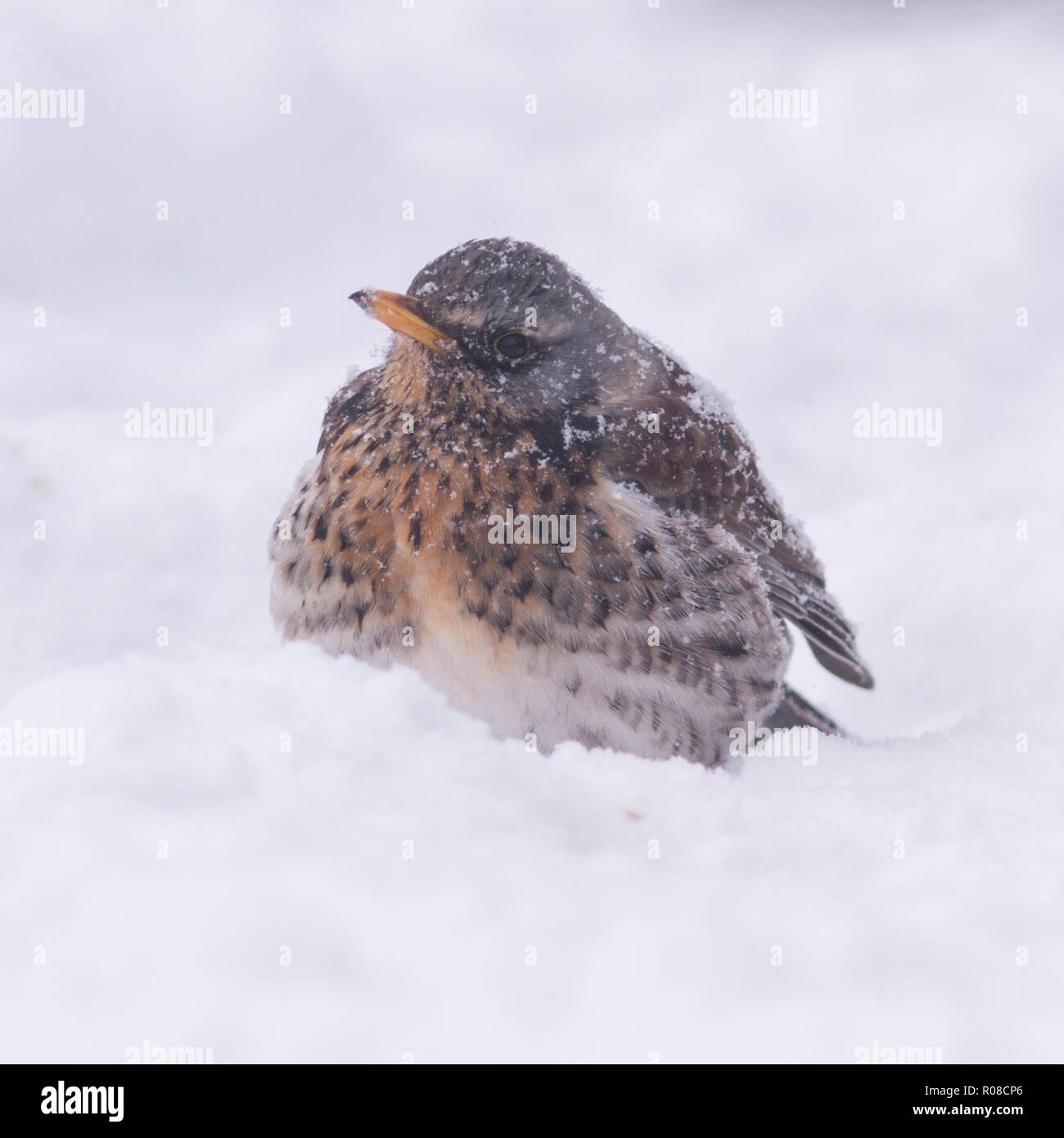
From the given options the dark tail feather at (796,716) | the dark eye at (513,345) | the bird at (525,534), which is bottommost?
the dark tail feather at (796,716)

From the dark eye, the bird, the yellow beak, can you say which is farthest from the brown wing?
the yellow beak

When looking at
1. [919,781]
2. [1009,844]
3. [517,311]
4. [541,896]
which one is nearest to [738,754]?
[919,781]

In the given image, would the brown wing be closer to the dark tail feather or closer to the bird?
the bird

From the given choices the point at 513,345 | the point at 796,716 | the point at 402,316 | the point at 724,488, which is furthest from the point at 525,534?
the point at 796,716

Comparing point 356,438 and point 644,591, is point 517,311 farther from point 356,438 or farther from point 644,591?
point 644,591

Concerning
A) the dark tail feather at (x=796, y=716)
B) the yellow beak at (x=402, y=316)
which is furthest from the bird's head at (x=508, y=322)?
the dark tail feather at (x=796, y=716)

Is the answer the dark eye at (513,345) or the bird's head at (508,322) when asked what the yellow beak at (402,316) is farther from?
the dark eye at (513,345)

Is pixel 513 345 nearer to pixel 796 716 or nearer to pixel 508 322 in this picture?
pixel 508 322

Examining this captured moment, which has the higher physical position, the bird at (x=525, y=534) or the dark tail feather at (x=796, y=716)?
the bird at (x=525, y=534)
